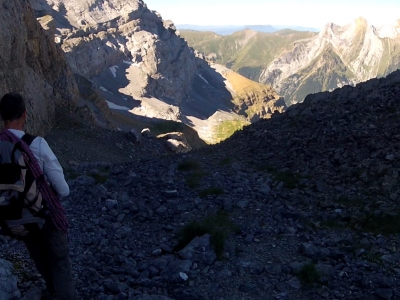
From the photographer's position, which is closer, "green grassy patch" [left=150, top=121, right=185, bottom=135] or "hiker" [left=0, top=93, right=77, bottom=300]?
"hiker" [left=0, top=93, right=77, bottom=300]

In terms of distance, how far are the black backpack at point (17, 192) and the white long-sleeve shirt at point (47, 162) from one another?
10 cm

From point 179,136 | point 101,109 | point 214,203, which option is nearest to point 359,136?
point 214,203

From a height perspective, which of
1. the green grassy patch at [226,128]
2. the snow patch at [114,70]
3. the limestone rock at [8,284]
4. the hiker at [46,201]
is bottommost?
the green grassy patch at [226,128]

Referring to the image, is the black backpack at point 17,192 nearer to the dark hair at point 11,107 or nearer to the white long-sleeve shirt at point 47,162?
the white long-sleeve shirt at point 47,162

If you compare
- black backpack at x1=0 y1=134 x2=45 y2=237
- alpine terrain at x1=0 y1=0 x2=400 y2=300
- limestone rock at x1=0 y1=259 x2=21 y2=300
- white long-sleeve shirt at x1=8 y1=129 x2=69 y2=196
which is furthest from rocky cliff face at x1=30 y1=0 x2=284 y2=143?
black backpack at x1=0 y1=134 x2=45 y2=237

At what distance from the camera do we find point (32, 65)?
37.2 m

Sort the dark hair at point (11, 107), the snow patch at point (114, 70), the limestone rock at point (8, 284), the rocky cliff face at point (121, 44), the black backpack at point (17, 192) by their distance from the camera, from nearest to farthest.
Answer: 1. the black backpack at point (17, 192)
2. the dark hair at point (11, 107)
3. the limestone rock at point (8, 284)
4. the rocky cliff face at point (121, 44)
5. the snow patch at point (114, 70)

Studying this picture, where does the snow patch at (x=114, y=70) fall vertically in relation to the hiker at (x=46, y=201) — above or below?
below

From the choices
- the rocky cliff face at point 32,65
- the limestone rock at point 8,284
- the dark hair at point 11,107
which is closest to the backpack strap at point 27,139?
the dark hair at point 11,107

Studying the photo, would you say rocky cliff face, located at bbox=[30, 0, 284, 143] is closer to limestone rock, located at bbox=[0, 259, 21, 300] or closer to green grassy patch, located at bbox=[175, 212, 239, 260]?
green grassy patch, located at bbox=[175, 212, 239, 260]

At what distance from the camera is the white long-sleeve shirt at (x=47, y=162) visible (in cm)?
571

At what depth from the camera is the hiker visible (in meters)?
5.67

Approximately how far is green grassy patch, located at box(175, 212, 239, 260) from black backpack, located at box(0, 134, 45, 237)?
3.94m

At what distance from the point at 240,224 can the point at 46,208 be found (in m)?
5.27
